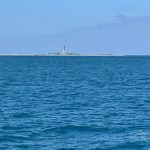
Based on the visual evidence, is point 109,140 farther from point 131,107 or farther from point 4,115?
point 131,107

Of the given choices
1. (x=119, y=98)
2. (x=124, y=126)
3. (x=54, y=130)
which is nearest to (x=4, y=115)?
(x=54, y=130)

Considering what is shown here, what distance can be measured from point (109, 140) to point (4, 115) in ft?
36.0

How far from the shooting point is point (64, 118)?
3544cm

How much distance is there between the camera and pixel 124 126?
32.2 metres

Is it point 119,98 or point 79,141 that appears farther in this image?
point 119,98

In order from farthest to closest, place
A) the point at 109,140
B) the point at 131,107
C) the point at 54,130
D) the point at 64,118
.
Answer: the point at 131,107
the point at 64,118
the point at 54,130
the point at 109,140

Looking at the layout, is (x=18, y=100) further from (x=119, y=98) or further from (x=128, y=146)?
(x=128, y=146)

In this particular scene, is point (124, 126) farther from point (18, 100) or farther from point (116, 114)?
point (18, 100)

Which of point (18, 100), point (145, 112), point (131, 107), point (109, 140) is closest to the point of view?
point (109, 140)

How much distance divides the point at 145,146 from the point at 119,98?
944 inches

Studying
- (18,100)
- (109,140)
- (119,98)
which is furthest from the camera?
(119,98)

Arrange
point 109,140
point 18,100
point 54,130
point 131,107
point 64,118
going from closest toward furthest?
point 109,140 < point 54,130 < point 64,118 < point 131,107 < point 18,100

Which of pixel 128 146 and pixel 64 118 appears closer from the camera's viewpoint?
pixel 128 146

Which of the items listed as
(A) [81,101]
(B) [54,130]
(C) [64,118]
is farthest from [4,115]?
(A) [81,101]
